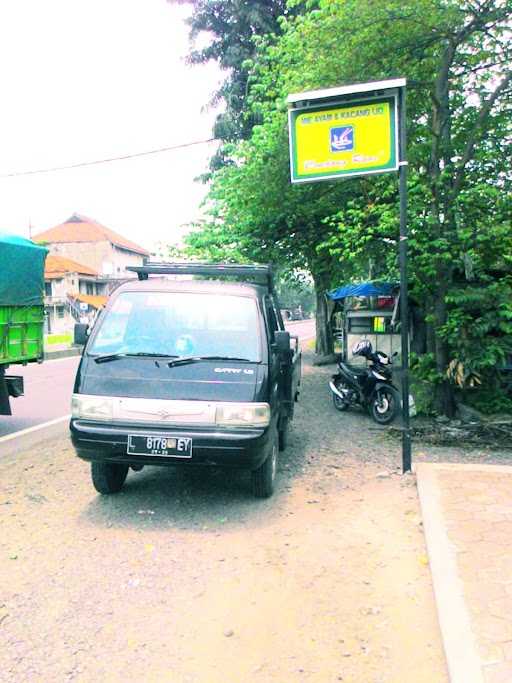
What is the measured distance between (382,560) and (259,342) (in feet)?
7.09

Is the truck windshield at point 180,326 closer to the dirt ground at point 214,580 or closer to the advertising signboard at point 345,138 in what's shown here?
the dirt ground at point 214,580

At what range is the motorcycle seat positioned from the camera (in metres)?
10.1

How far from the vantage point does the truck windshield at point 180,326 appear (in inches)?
213

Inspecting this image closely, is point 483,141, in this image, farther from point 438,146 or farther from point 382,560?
point 382,560

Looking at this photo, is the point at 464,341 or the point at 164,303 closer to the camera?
the point at 164,303

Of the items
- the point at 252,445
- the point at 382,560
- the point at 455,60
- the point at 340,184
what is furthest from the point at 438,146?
the point at 382,560

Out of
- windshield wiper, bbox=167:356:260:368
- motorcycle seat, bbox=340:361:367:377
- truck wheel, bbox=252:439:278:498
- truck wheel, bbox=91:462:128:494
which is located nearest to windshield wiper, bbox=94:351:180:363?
windshield wiper, bbox=167:356:260:368

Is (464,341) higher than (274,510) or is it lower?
higher

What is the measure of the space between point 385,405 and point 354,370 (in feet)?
3.71

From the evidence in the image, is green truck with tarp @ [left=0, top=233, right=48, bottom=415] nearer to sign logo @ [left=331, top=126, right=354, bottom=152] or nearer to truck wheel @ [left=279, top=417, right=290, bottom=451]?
truck wheel @ [left=279, top=417, right=290, bottom=451]

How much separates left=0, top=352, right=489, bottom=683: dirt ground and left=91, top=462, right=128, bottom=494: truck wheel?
9cm

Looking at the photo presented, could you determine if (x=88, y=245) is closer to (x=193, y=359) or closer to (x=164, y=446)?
(x=193, y=359)

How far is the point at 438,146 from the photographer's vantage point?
8789 mm

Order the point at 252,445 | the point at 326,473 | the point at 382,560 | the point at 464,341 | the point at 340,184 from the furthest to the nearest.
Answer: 1. the point at 340,184
2. the point at 464,341
3. the point at 326,473
4. the point at 252,445
5. the point at 382,560
